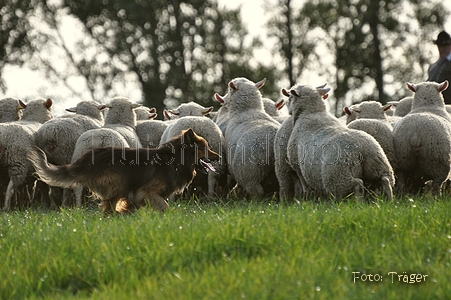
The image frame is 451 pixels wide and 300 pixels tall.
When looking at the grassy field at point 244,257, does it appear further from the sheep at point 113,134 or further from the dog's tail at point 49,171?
the sheep at point 113,134

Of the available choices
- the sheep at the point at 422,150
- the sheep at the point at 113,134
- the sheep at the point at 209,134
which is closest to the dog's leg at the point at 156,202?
the sheep at the point at 113,134

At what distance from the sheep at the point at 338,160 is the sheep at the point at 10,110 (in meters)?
5.21

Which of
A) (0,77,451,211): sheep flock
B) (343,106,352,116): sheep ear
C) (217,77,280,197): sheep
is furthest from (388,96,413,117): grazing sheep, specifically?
(217,77,280,197): sheep

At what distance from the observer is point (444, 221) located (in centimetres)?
582

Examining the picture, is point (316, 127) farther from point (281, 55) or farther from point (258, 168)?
point (281, 55)

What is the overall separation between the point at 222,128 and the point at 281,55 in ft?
43.9

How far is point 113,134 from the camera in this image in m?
9.52

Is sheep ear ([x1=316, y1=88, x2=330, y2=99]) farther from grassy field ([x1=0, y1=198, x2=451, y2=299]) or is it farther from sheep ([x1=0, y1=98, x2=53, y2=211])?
sheep ([x1=0, y1=98, x2=53, y2=211])

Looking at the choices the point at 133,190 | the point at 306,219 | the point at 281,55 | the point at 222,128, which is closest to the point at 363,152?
the point at 306,219

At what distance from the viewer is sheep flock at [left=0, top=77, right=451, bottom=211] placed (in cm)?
768

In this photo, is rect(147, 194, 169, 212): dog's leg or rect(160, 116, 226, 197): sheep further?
rect(160, 116, 226, 197): sheep

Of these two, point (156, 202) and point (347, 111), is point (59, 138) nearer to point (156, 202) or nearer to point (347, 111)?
point (156, 202)

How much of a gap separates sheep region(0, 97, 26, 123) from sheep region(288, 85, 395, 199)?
5206 millimetres

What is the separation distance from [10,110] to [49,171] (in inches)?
190
